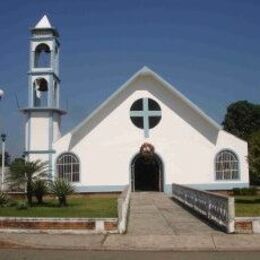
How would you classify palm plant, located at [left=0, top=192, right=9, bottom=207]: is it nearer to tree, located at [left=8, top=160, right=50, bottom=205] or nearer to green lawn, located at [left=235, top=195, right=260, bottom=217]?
tree, located at [left=8, top=160, right=50, bottom=205]

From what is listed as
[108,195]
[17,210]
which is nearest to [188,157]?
[108,195]

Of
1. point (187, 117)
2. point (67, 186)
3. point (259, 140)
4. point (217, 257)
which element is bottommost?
point (217, 257)

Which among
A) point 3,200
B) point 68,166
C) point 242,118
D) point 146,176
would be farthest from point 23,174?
point 242,118

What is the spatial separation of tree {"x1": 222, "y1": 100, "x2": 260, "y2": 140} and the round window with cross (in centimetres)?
3511

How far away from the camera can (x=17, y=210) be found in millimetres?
18906

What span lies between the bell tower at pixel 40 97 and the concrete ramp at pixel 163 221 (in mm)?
8714

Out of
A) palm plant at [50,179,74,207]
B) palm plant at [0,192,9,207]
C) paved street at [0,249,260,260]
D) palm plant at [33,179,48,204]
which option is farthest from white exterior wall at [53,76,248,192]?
paved street at [0,249,260,260]

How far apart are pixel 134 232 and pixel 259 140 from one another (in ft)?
38.4

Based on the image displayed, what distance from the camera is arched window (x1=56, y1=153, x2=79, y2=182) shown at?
1176 inches

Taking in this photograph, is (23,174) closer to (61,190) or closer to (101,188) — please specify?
(61,190)

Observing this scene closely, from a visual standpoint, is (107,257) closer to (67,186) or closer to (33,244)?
(33,244)

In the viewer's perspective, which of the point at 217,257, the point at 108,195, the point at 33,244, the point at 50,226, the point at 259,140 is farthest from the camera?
the point at 108,195

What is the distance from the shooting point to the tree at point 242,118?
2542 inches

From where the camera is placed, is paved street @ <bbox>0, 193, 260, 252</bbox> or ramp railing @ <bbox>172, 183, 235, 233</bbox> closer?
paved street @ <bbox>0, 193, 260, 252</bbox>
